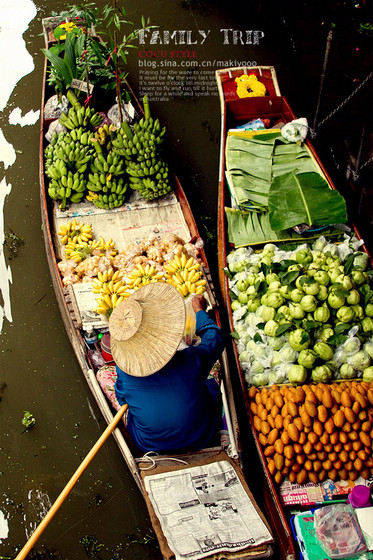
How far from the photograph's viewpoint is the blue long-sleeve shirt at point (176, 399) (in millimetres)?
2758

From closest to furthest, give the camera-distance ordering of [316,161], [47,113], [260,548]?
[260,548], [316,161], [47,113]

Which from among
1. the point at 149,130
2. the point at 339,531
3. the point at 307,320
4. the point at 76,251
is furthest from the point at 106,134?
the point at 339,531

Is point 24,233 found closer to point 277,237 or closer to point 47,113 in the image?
point 47,113

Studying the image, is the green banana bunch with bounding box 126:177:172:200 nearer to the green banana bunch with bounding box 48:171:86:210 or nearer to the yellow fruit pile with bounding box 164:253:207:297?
the green banana bunch with bounding box 48:171:86:210

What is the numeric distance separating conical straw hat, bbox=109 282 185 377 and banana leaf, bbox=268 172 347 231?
172 cm

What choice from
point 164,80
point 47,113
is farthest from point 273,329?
point 164,80

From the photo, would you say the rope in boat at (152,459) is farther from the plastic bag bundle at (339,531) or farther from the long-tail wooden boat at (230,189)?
the plastic bag bundle at (339,531)

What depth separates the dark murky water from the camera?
151 inches

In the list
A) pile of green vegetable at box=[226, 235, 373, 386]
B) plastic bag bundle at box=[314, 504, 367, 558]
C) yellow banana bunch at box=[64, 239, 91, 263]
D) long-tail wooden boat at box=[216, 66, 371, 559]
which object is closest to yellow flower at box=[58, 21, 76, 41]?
long-tail wooden boat at box=[216, 66, 371, 559]

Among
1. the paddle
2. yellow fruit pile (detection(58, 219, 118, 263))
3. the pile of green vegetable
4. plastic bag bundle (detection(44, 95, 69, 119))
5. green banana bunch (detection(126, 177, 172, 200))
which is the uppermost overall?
plastic bag bundle (detection(44, 95, 69, 119))

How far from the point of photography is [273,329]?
358 centimetres

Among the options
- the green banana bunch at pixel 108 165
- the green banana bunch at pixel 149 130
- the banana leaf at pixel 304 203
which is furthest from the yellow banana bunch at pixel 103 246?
the banana leaf at pixel 304 203

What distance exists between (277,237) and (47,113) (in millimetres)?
2845

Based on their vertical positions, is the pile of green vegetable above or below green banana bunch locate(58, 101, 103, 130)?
below
